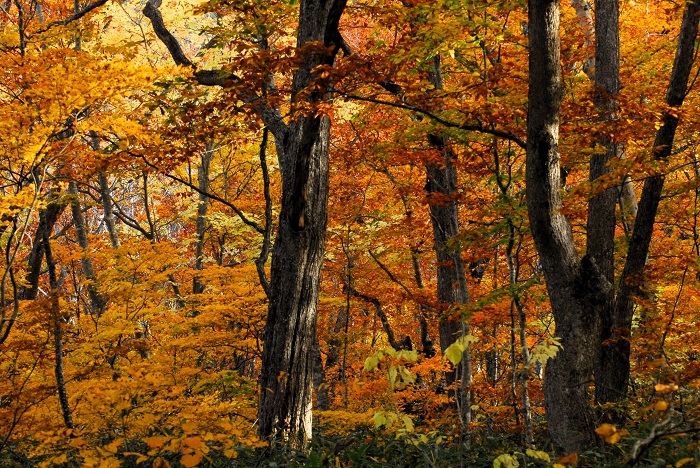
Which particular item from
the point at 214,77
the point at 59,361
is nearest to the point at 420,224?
the point at 214,77

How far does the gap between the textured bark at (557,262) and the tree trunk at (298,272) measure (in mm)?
2013

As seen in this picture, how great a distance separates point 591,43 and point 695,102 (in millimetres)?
3156

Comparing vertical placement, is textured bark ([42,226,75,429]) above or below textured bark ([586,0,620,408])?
below

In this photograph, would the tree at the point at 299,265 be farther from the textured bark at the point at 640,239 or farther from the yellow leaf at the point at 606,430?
the yellow leaf at the point at 606,430

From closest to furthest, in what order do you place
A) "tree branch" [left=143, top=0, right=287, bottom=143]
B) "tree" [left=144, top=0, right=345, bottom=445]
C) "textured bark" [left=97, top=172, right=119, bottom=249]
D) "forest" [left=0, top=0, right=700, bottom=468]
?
"forest" [left=0, top=0, right=700, bottom=468], "tree" [left=144, top=0, right=345, bottom=445], "tree branch" [left=143, top=0, right=287, bottom=143], "textured bark" [left=97, top=172, right=119, bottom=249]

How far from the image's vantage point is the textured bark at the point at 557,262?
514 centimetres

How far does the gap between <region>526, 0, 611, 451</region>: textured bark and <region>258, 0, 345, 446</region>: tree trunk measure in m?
2.01

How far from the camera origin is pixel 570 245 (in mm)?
5480

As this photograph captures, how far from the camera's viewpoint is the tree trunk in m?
5.64

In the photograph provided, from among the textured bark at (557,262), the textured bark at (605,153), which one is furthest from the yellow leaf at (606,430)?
the textured bark at (605,153)

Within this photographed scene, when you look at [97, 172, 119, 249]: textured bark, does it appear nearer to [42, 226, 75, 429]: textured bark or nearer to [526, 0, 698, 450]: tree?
[42, 226, 75, 429]: textured bark

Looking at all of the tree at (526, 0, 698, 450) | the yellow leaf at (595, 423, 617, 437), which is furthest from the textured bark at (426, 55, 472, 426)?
the yellow leaf at (595, 423, 617, 437)

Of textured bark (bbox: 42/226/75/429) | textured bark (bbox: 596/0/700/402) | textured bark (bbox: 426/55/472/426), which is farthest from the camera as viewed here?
textured bark (bbox: 426/55/472/426)

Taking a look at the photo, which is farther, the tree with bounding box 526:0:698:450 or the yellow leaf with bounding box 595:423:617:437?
the tree with bounding box 526:0:698:450
